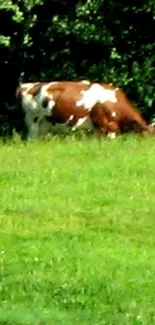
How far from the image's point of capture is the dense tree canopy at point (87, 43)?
80.7ft

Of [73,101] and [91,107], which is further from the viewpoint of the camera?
[73,101]

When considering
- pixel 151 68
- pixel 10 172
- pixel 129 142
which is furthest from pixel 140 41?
pixel 10 172

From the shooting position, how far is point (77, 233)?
14250mm

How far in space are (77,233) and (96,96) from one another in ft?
28.9

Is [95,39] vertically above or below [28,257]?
below

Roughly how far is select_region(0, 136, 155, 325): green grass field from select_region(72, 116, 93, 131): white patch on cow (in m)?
2.10

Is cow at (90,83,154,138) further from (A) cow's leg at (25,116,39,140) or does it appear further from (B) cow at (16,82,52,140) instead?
(A) cow's leg at (25,116,39,140)

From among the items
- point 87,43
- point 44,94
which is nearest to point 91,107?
point 44,94

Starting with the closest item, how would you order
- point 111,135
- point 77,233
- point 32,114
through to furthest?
point 77,233 < point 111,135 < point 32,114

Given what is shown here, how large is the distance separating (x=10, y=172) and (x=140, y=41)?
27.2 ft

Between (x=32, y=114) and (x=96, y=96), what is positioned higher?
(x=96, y=96)

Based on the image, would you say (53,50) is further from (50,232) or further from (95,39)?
(50,232)

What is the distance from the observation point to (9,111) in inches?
1038

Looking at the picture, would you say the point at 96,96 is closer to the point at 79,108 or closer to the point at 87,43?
the point at 79,108
